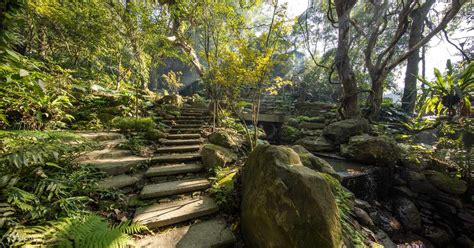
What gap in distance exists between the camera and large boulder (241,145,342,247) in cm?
147

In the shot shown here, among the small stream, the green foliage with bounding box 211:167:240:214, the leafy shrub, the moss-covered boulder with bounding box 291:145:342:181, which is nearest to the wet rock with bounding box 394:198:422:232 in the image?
the small stream

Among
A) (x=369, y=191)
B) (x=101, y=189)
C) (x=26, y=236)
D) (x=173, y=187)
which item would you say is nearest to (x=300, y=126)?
(x=369, y=191)

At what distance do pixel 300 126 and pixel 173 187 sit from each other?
7.07m

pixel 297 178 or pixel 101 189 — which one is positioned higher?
pixel 297 178

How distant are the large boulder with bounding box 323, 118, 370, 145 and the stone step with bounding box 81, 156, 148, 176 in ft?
19.1

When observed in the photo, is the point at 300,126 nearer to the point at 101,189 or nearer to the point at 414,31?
the point at 414,31

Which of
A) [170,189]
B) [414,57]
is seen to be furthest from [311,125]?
[170,189]

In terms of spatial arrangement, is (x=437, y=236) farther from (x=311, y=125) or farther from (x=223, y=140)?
(x=311, y=125)

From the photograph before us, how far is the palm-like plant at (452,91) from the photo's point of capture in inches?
121

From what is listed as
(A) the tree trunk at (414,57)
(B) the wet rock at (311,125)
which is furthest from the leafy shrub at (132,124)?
(A) the tree trunk at (414,57)

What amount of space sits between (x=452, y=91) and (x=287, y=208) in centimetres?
398

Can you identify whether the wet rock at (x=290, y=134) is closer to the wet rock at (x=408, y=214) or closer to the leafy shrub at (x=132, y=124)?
the wet rock at (x=408, y=214)

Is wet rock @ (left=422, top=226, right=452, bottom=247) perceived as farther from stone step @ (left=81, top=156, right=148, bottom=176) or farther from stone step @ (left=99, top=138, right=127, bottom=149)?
stone step @ (left=99, top=138, right=127, bottom=149)

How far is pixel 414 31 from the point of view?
28.6ft
